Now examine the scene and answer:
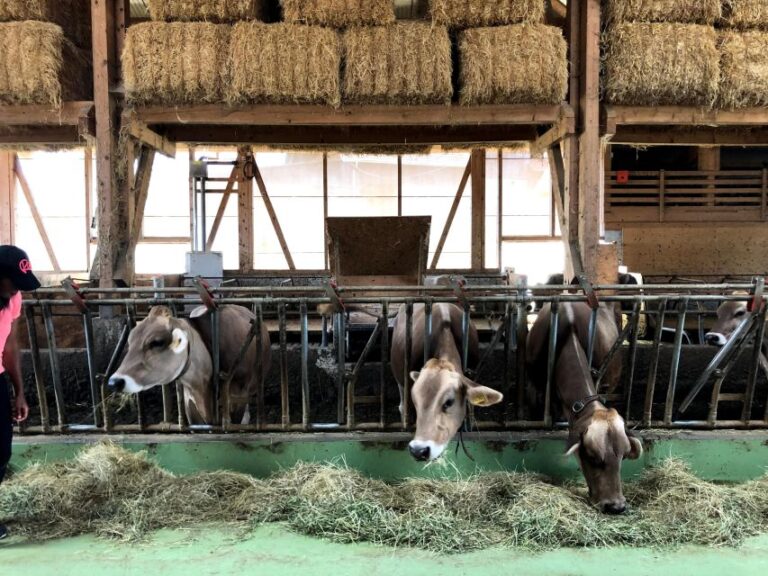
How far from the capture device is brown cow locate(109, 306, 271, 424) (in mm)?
3543

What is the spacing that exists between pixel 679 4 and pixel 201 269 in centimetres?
655

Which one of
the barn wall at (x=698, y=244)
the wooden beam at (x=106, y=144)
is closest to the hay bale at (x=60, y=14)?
the wooden beam at (x=106, y=144)

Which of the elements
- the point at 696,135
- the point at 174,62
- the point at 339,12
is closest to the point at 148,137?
the point at 174,62

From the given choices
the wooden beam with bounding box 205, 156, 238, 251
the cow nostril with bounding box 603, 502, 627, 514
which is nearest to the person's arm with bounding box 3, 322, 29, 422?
the cow nostril with bounding box 603, 502, 627, 514

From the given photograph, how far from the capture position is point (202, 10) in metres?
5.74

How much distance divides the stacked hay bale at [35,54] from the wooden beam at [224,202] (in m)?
4.88

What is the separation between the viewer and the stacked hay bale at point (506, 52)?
5.66 m

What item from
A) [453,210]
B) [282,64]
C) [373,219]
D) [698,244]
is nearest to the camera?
[282,64]

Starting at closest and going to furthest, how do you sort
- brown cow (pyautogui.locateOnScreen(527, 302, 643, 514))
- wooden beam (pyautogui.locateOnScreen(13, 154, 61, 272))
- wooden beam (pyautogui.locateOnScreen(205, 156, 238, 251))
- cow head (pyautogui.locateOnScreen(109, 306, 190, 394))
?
brown cow (pyautogui.locateOnScreen(527, 302, 643, 514))
cow head (pyautogui.locateOnScreen(109, 306, 190, 394))
wooden beam (pyautogui.locateOnScreen(205, 156, 238, 251))
wooden beam (pyautogui.locateOnScreen(13, 154, 61, 272))

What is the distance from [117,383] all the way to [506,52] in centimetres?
457

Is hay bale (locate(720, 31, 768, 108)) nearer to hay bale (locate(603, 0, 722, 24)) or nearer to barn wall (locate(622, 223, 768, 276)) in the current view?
hay bale (locate(603, 0, 722, 24))

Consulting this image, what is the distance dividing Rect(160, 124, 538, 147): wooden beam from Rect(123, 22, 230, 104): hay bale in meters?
1.83

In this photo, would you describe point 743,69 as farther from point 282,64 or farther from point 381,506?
point 381,506

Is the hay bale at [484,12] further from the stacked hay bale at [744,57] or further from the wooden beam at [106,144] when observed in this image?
the wooden beam at [106,144]
